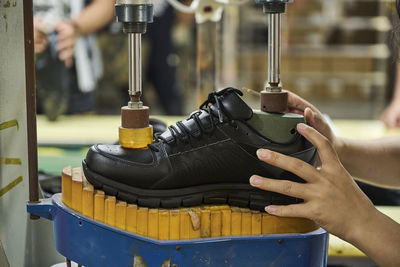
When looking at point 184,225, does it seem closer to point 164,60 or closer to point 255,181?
point 255,181

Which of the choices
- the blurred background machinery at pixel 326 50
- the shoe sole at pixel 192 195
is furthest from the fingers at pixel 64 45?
the blurred background machinery at pixel 326 50

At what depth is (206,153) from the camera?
713 mm

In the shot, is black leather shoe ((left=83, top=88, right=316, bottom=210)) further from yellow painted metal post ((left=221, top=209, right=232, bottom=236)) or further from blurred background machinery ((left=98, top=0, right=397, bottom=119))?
blurred background machinery ((left=98, top=0, right=397, bottom=119))

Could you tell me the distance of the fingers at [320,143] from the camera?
27.3 inches

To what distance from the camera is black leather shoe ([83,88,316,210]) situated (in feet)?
2.30

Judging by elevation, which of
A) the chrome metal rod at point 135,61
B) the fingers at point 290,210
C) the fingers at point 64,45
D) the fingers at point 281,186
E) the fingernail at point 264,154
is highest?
the fingers at point 64,45

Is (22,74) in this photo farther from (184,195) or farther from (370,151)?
(370,151)

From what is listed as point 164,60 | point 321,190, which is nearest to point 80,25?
point 164,60

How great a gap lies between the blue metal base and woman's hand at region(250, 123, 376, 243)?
0.04 metres

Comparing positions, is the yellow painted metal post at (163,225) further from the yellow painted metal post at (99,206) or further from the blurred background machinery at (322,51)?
the blurred background machinery at (322,51)

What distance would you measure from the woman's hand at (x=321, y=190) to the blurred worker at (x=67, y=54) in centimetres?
143

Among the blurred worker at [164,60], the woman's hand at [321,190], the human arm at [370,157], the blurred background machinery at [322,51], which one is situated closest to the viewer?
the woman's hand at [321,190]

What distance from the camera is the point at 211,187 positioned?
28.4 inches

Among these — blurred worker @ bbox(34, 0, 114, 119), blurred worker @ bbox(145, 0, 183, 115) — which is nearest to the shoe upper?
blurred worker @ bbox(34, 0, 114, 119)
